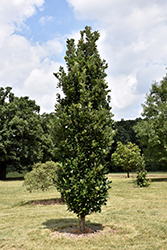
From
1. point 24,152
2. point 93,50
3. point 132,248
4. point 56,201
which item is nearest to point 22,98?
point 24,152

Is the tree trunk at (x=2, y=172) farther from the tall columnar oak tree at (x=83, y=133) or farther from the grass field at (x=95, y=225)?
the tall columnar oak tree at (x=83, y=133)

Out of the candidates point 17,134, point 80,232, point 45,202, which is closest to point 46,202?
point 45,202

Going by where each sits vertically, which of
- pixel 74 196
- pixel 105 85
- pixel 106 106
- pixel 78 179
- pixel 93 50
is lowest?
pixel 74 196

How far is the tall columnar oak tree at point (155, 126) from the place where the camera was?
26781 mm

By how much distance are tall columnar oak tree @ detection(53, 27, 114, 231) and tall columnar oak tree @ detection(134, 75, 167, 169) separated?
20.2 meters

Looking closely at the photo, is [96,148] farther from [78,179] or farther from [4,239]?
[4,239]

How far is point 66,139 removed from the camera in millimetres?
6969

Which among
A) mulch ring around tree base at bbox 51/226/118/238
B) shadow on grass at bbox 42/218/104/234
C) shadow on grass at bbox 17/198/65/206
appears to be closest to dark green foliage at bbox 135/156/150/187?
shadow on grass at bbox 17/198/65/206

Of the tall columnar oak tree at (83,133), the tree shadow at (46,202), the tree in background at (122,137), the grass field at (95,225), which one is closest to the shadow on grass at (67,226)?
the grass field at (95,225)

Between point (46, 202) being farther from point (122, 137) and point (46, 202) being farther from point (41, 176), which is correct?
point (122, 137)

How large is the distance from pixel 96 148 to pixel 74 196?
5.27ft

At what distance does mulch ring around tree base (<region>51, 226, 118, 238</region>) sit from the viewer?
22.2 feet

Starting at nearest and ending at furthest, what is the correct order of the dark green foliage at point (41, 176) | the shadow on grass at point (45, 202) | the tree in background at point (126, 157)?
1. the shadow on grass at point (45, 202)
2. the dark green foliage at point (41, 176)
3. the tree in background at point (126, 157)

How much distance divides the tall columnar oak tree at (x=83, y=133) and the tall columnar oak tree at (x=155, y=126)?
20.2 metres
